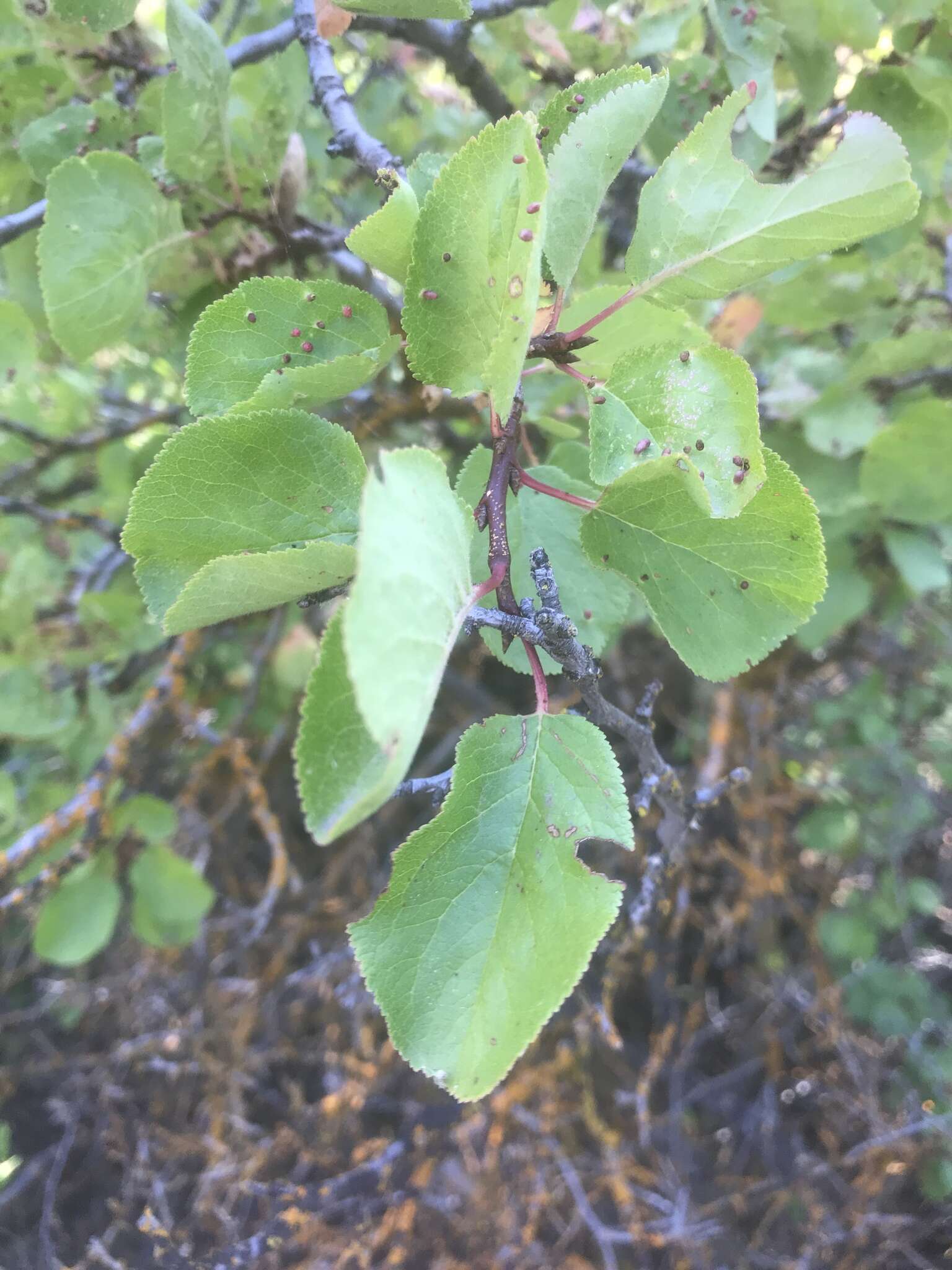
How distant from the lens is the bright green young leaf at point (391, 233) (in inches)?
16.2

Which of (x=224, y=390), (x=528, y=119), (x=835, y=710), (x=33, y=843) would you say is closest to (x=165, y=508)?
(x=224, y=390)

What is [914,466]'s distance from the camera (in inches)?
38.6

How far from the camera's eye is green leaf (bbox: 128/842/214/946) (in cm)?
122

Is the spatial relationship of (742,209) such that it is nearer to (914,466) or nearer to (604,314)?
(604,314)

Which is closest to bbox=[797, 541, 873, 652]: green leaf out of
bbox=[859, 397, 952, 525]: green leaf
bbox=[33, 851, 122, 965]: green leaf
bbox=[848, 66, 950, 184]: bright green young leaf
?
bbox=[859, 397, 952, 525]: green leaf

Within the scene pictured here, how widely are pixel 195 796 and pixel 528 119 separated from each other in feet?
4.95

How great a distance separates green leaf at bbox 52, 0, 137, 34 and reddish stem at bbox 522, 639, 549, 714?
24.2 inches

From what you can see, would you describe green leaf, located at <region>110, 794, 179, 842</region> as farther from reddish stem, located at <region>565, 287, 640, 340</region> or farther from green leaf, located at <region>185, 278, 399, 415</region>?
reddish stem, located at <region>565, 287, 640, 340</region>

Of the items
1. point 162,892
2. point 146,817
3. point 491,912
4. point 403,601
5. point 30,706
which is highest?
point 403,601

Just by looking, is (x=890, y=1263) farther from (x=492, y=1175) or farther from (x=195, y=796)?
(x=195, y=796)

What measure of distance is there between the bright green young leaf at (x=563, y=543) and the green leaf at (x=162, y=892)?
2.93 feet

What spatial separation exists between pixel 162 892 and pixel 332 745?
3.43ft

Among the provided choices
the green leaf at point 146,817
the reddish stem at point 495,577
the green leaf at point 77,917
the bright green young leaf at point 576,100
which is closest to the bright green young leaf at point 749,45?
the bright green young leaf at point 576,100

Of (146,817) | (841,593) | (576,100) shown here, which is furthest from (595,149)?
(146,817)
